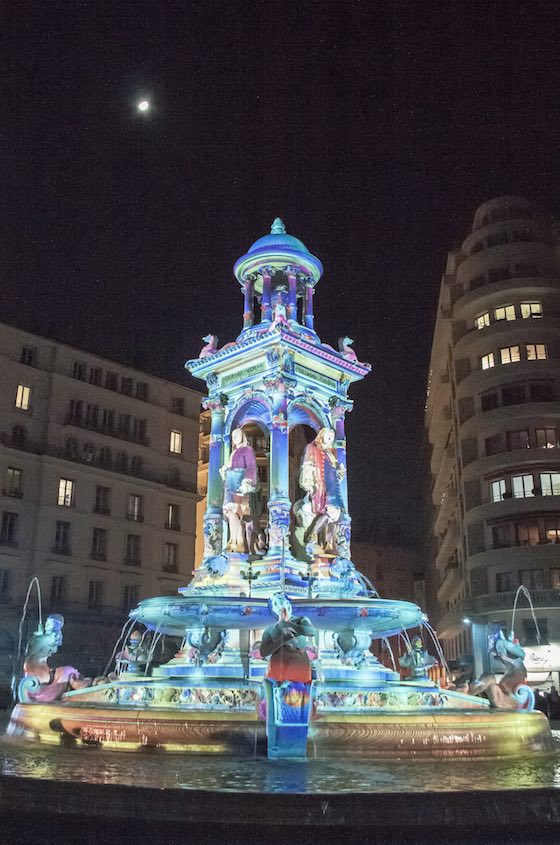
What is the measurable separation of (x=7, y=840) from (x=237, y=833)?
2030 millimetres

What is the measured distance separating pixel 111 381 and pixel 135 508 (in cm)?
1109

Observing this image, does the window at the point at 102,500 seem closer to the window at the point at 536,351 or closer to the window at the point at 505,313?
the window at the point at 505,313

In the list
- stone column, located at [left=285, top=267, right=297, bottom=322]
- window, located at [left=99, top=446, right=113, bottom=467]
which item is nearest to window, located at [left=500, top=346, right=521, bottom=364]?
window, located at [left=99, top=446, right=113, bottom=467]

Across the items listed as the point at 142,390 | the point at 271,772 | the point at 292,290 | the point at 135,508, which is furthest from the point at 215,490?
the point at 142,390

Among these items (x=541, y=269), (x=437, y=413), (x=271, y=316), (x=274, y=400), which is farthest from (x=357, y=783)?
(x=437, y=413)

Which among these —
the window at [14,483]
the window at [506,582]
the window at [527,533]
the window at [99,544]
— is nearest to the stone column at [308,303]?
the window at [527,533]

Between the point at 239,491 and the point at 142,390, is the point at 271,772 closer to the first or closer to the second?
the point at 239,491

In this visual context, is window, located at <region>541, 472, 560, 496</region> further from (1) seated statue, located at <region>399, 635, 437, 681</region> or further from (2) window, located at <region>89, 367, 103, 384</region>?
(1) seated statue, located at <region>399, 635, 437, 681</region>

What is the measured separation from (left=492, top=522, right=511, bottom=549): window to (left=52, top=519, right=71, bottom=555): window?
3047 cm

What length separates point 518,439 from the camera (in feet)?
177

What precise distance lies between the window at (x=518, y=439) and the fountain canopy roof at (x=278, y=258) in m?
35.4

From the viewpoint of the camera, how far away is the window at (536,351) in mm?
55219

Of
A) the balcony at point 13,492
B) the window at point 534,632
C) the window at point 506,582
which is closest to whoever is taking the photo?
the window at point 534,632

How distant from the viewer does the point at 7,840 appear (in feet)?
22.0
